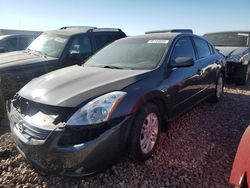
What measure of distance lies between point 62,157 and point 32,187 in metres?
0.65

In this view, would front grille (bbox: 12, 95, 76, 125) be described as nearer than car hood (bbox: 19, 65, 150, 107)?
Yes

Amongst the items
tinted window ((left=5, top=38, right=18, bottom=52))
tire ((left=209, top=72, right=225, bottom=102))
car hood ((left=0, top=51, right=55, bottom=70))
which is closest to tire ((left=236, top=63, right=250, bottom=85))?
tire ((left=209, top=72, right=225, bottom=102))

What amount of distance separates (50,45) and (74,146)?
4.22 metres

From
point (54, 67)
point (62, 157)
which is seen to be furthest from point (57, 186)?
point (54, 67)

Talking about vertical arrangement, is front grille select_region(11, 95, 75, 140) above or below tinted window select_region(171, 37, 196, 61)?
below

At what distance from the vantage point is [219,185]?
289 cm

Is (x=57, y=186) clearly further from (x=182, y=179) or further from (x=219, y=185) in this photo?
(x=219, y=185)

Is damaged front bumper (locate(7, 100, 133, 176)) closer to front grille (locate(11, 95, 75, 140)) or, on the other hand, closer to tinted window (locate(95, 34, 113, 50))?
front grille (locate(11, 95, 75, 140))

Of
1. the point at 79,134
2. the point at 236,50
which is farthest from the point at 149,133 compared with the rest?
the point at 236,50

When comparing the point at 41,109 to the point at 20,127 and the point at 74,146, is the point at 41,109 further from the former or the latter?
the point at 74,146

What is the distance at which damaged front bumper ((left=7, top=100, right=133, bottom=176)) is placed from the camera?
2557 mm

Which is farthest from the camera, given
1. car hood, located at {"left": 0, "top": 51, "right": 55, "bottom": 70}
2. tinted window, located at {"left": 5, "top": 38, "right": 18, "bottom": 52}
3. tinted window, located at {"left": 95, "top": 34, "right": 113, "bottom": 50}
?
tinted window, located at {"left": 5, "top": 38, "right": 18, "bottom": 52}

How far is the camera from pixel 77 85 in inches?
123

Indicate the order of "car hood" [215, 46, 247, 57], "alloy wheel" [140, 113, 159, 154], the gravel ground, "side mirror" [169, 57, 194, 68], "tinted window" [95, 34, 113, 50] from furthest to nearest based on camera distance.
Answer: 1. "car hood" [215, 46, 247, 57]
2. "tinted window" [95, 34, 113, 50]
3. "side mirror" [169, 57, 194, 68]
4. "alloy wheel" [140, 113, 159, 154]
5. the gravel ground
